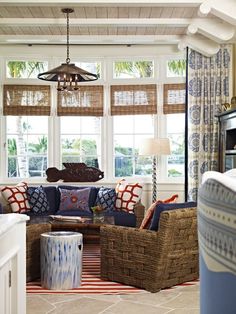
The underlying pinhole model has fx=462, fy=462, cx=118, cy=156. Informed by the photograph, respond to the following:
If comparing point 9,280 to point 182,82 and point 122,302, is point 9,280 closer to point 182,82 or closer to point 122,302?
point 122,302

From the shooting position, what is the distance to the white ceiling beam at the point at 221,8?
193 inches

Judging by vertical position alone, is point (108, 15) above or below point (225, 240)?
above

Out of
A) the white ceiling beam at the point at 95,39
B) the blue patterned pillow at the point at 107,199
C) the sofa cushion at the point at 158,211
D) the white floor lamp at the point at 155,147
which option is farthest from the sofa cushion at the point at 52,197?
the sofa cushion at the point at 158,211

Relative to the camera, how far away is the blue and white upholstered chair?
523 mm

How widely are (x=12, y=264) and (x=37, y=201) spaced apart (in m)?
4.59

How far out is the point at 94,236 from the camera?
6086 mm

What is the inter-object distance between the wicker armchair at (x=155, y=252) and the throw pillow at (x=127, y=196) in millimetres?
2051

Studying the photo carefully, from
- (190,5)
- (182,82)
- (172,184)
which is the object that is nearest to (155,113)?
(182,82)

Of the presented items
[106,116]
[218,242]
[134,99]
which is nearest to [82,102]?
[106,116]

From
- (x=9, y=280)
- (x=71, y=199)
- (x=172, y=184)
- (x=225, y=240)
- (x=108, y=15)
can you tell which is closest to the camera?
(x=225, y=240)

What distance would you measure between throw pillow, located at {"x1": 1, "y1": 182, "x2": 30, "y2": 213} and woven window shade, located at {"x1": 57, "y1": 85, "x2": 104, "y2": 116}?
1536 millimetres

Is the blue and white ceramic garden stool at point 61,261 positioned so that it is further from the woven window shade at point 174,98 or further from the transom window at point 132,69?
the transom window at point 132,69

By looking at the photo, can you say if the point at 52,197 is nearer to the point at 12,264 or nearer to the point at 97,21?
the point at 97,21

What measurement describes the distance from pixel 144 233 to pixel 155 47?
4.03 metres
